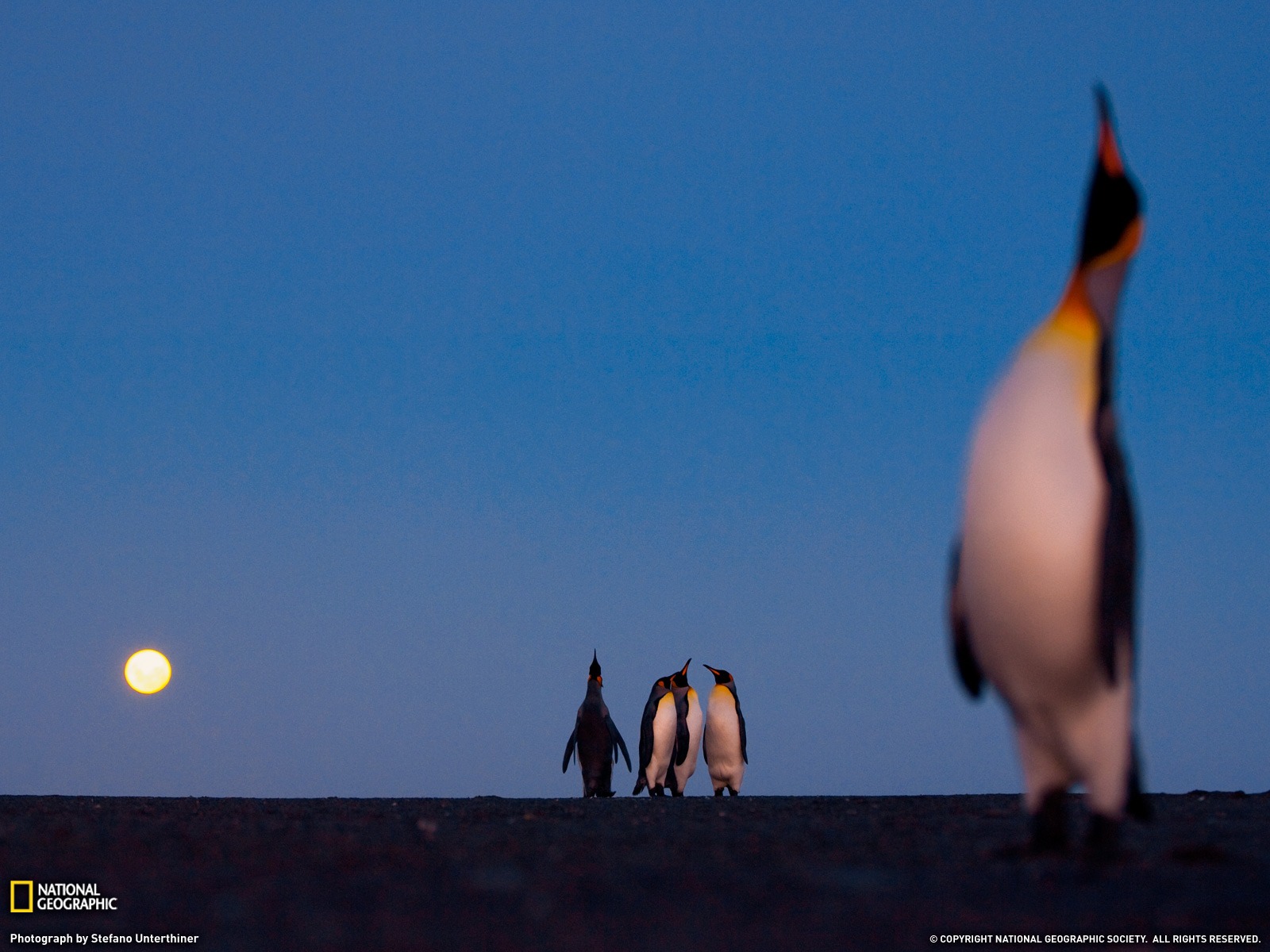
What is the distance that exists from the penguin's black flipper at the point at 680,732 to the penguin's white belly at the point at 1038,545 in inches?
587

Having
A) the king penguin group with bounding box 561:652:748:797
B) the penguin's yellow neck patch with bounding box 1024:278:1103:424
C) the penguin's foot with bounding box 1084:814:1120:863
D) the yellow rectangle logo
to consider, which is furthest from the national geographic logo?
the king penguin group with bounding box 561:652:748:797

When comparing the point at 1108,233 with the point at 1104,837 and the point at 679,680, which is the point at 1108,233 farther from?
the point at 679,680

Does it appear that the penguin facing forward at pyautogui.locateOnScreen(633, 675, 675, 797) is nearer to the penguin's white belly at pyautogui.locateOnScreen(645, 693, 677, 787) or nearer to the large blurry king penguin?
the penguin's white belly at pyautogui.locateOnScreen(645, 693, 677, 787)

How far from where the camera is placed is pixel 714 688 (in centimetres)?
1936

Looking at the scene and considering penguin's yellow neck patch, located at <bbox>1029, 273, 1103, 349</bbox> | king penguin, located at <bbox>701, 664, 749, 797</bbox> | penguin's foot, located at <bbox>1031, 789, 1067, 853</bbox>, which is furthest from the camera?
king penguin, located at <bbox>701, 664, 749, 797</bbox>

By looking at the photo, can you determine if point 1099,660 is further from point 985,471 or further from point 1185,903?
point 1185,903

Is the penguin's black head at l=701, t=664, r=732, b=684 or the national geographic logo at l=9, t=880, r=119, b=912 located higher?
the penguin's black head at l=701, t=664, r=732, b=684

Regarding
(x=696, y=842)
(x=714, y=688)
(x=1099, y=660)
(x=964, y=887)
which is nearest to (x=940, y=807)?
(x=696, y=842)

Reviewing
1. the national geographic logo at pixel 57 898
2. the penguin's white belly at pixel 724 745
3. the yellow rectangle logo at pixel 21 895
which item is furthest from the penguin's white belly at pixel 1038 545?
the penguin's white belly at pixel 724 745

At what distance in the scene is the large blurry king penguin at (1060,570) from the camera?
4566 mm

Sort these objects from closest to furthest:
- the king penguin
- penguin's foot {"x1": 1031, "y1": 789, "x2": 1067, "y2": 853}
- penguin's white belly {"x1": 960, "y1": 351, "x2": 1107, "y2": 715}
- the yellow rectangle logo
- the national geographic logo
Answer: the national geographic logo
the yellow rectangle logo
penguin's white belly {"x1": 960, "y1": 351, "x2": 1107, "y2": 715}
penguin's foot {"x1": 1031, "y1": 789, "x2": 1067, "y2": 853}
the king penguin

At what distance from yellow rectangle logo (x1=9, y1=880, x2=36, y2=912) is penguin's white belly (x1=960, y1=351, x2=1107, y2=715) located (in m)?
3.60

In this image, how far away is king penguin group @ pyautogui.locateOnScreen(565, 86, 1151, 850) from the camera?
4570mm

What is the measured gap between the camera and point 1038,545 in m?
4.58
